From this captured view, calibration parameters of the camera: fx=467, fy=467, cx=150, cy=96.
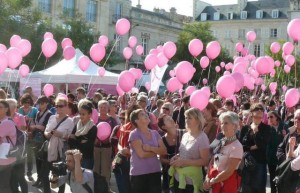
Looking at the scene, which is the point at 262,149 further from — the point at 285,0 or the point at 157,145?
the point at 285,0

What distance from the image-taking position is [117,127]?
702cm

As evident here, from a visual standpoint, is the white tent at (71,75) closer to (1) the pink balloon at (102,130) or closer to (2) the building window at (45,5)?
(1) the pink balloon at (102,130)

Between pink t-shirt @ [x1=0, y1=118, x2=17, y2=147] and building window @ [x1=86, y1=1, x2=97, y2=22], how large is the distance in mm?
38361

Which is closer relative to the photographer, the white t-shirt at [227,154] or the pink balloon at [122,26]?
the white t-shirt at [227,154]

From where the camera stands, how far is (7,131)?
17.8 ft

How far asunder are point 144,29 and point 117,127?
4334cm

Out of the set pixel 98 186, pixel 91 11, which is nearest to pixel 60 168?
pixel 98 186

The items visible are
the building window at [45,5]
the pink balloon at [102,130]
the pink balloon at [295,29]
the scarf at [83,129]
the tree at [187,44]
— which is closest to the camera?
the scarf at [83,129]

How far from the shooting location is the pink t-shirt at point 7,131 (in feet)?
17.7

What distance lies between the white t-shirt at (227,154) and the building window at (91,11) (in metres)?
39.3

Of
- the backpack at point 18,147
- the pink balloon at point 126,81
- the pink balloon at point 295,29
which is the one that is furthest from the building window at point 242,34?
the backpack at point 18,147

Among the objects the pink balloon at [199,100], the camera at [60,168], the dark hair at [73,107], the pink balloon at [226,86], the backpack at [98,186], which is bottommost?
the backpack at [98,186]

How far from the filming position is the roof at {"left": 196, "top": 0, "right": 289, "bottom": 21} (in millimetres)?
63812

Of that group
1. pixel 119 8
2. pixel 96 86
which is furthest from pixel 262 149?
pixel 119 8
